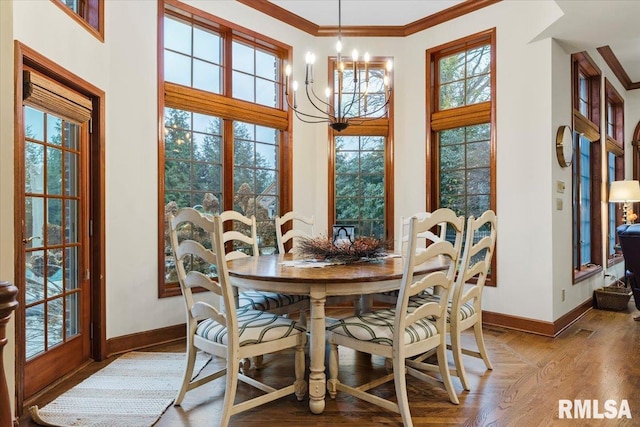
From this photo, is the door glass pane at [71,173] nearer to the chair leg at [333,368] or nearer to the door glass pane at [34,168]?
the door glass pane at [34,168]

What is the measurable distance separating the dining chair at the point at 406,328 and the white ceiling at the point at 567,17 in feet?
7.27

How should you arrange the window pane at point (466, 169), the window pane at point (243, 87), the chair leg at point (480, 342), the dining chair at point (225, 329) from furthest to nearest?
1. the window pane at point (466, 169)
2. the window pane at point (243, 87)
3. the chair leg at point (480, 342)
4. the dining chair at point (225, 329)

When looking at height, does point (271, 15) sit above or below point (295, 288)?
above

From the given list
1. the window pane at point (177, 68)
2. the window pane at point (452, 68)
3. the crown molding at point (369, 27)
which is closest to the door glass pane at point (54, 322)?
the window pane at point (177, 68)

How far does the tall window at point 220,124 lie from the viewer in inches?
137

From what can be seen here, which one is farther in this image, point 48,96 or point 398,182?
point 398,182

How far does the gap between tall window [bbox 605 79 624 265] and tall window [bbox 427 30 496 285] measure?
8.95 ft

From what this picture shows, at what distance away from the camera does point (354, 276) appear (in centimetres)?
209

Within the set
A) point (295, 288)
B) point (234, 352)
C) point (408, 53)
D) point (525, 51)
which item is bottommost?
point (234, 352)

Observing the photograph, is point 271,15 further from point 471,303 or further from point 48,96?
point 471,303

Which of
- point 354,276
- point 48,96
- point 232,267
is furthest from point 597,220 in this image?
point 48,96

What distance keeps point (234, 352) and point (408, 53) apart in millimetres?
3717

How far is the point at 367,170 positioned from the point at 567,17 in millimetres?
2216

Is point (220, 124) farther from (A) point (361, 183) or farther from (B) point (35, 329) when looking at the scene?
(B) point (35, 329)
